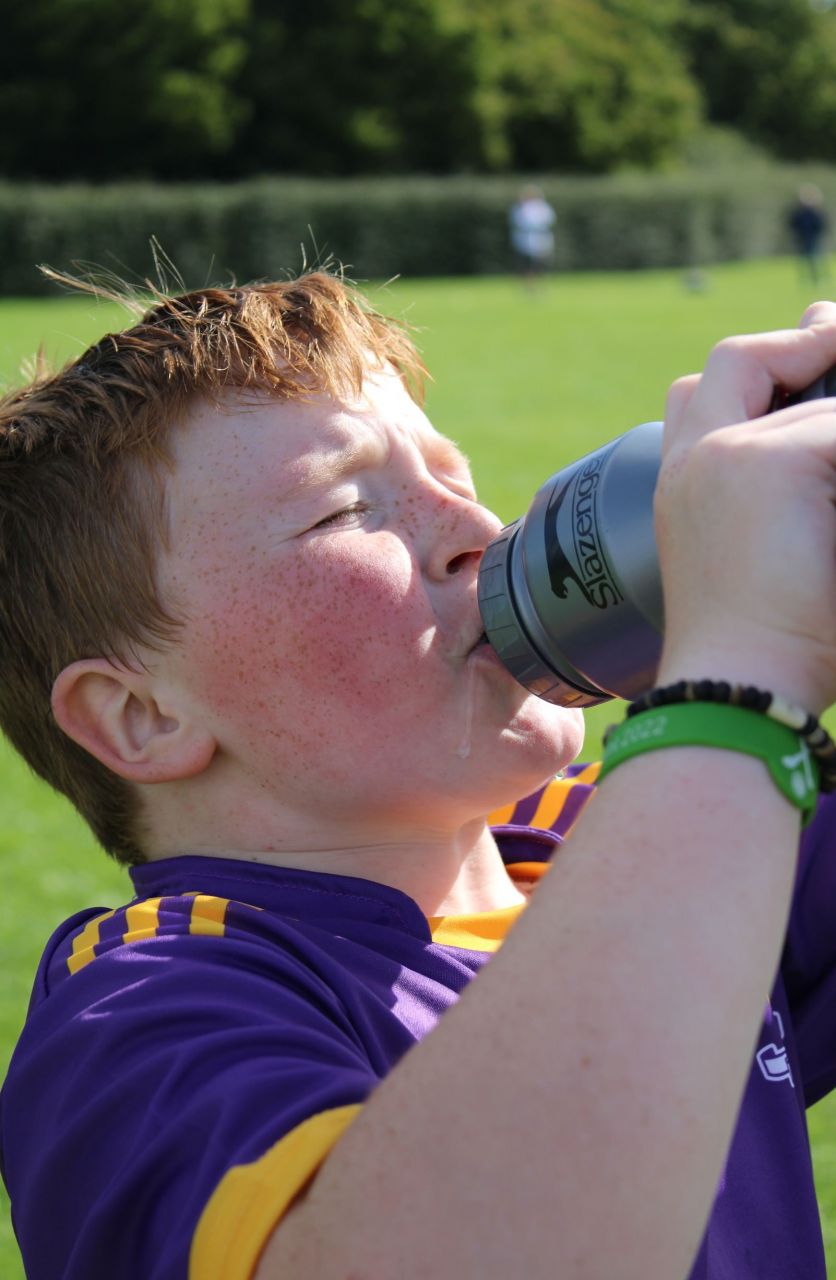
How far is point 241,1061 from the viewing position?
1.47 m

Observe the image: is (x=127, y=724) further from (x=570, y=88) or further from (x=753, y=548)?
(x=570, y=88)

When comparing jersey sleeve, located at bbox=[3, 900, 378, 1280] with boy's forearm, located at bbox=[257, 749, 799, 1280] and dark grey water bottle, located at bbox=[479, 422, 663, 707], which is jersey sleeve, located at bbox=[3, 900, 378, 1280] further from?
dark grey water bottle, located at bbox=[479, 422, 663, 707]

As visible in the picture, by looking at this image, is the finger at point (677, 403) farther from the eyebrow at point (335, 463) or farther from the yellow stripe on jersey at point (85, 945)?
the yellow stripe on jersey at point (85, 945)

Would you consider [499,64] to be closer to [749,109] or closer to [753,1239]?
[749,109]

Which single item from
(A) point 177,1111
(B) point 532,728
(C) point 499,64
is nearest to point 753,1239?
(B) point 532,728

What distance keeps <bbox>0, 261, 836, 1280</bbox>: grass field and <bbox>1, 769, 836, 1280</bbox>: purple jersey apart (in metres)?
1.13

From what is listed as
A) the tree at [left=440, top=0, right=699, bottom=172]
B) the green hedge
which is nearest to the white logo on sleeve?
the green hedge

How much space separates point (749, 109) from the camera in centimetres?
7900

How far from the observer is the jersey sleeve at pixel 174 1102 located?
53.4 inches

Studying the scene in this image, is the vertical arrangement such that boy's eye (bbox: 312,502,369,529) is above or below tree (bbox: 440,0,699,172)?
above

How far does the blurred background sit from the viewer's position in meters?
21.9

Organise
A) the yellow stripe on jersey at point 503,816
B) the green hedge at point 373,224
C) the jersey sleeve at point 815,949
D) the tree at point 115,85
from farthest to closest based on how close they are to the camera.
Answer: the tree at point 115,85
the green hedge at point 373,224
the yellow stripe on jersey at point 503,816
the jersey sleeve at point 815,949

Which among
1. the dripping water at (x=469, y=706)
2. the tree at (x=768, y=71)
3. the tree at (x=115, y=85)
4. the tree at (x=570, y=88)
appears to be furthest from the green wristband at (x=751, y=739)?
the tree at (x=768, y=71)

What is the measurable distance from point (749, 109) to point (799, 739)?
84.7m
